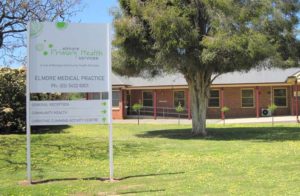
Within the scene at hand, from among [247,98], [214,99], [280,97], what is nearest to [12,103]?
[214,99]

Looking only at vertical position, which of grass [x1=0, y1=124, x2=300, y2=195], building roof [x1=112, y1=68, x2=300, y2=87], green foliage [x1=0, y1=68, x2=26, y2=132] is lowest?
grass [x1=0, y1=124, x2=300, y2=195]

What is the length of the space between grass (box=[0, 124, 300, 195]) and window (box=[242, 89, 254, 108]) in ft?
69.8

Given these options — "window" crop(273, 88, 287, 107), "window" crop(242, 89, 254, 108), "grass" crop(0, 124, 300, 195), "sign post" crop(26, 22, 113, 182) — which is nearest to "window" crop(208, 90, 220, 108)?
"window" crop(242, 89, 254, 108)

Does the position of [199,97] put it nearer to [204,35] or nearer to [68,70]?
[204,35]

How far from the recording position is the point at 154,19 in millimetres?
18641

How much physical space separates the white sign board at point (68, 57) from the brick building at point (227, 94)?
85.6 ft

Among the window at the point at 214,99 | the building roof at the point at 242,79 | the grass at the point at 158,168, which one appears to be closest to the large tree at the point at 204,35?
the grass at the point at 158,168

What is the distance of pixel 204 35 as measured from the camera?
1952 centimetres

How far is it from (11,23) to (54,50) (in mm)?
9626

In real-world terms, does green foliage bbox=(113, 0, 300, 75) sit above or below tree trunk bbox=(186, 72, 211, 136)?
above

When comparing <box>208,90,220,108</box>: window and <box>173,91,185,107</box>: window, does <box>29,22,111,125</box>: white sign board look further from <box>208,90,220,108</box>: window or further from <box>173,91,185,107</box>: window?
<box>173,91,185,107</box>: window

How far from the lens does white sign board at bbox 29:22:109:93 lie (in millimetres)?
9836

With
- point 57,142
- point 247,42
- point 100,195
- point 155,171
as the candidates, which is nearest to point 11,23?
point 57,142

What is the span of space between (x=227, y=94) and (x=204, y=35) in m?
19.9
